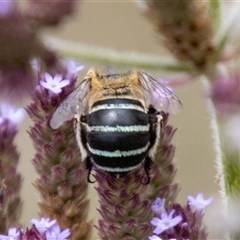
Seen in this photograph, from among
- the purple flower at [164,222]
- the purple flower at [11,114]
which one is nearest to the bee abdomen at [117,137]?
the purple flower at [164,222]

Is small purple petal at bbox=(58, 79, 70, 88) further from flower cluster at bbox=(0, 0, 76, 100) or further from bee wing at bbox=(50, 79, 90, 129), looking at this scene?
flower cluster at bbox=(0, 0, 76, 100)

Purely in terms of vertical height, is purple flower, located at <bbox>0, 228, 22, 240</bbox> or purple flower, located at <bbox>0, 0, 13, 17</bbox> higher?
purple flower, located at <bbox>0, 0, 13, 17</bbox>

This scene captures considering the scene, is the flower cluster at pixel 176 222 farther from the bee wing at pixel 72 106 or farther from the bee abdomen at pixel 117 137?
the bee wing at pixel 72 106

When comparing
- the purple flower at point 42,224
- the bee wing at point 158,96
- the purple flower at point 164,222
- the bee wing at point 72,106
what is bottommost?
the purple flower at point 42,224

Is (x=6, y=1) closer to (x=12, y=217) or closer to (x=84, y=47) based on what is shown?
(x=84, y=47)

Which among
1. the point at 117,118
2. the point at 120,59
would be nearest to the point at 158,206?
the point at 117,118

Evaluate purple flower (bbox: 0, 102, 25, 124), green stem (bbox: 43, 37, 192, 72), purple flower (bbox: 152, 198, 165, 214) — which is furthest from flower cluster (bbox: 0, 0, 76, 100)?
purple flower (bbox: 0, 102, 25, 124)

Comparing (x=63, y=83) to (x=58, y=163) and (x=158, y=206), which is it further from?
(x=158, y=206)
